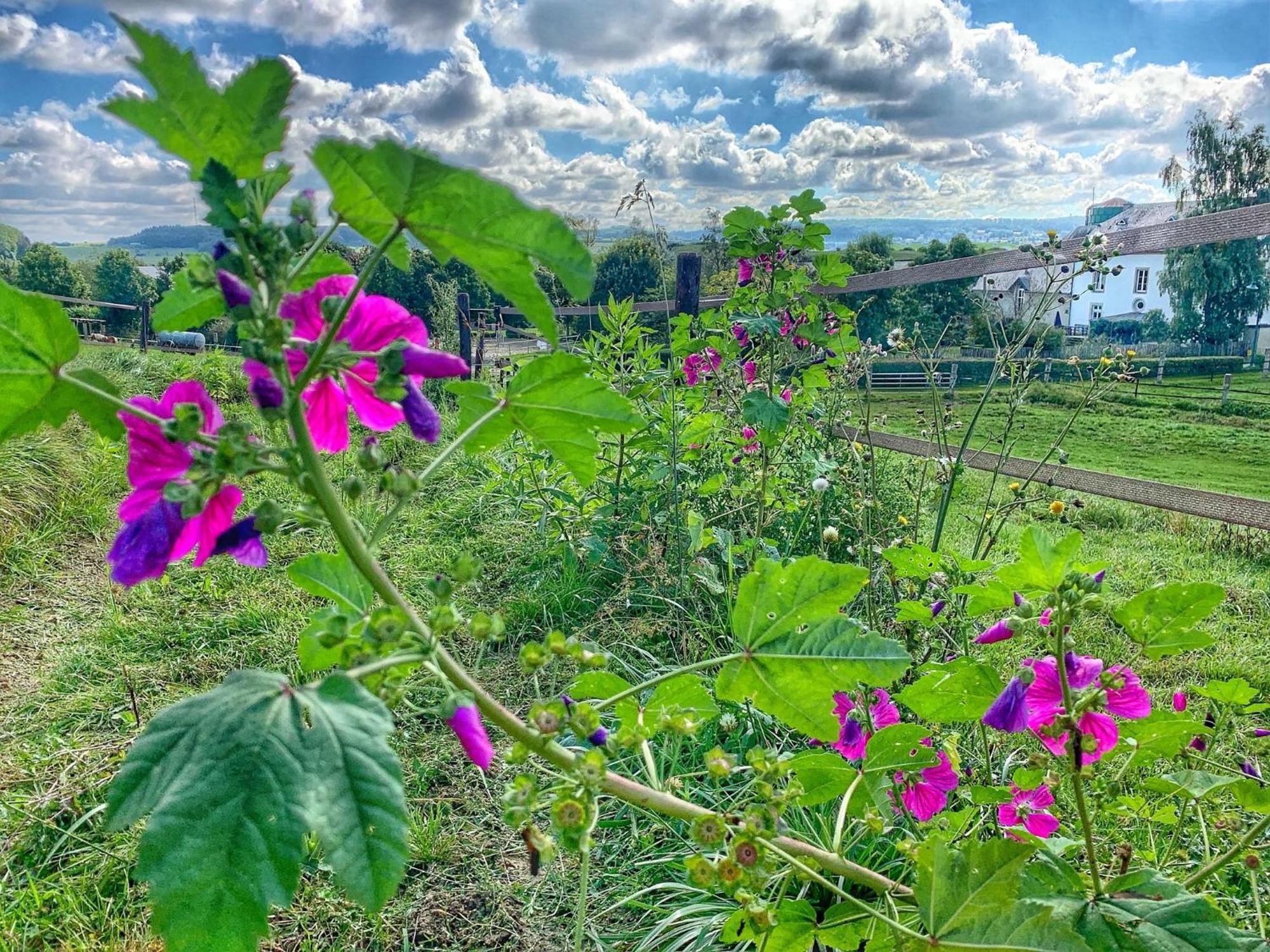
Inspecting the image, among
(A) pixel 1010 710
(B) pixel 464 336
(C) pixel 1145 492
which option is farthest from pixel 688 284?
(B) pixel 464 336

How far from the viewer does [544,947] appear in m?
1.56

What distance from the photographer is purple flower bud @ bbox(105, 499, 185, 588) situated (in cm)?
55

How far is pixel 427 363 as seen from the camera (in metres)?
0.58

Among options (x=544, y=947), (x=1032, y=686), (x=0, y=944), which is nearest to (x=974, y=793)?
(x=1032, y=686)

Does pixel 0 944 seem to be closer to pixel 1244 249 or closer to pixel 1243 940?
pixel 1243 940

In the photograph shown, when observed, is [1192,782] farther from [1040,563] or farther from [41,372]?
[41,372]

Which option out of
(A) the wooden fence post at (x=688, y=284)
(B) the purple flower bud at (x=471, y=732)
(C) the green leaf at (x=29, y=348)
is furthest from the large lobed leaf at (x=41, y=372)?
(A) the wooden fence post at (x=688, y=284)

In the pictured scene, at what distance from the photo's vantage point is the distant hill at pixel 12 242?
43.7 m

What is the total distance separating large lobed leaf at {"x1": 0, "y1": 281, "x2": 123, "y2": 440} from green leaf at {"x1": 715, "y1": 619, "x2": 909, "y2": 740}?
600 mm

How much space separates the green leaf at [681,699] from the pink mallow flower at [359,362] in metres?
0.40

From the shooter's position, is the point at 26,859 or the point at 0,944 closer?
the point at 0,944

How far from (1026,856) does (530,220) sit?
0.74 metres

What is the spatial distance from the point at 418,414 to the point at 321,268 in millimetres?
162

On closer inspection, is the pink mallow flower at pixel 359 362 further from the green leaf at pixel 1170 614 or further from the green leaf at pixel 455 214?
the green leaf at pixel 1170 614
